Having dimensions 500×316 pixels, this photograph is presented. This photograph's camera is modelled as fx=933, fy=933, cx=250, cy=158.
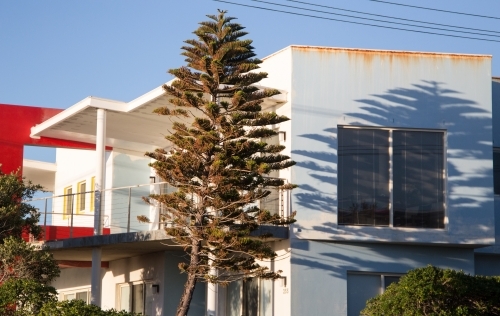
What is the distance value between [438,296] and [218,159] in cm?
402

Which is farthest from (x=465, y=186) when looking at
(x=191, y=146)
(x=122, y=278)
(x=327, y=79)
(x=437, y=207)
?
(x=122, y=278)

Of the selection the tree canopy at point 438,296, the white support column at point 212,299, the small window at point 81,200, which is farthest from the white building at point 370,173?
the small window at point 81,200

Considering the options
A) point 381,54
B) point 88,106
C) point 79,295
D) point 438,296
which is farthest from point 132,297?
point 438,296

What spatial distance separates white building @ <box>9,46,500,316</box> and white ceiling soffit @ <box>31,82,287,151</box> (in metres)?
0.09

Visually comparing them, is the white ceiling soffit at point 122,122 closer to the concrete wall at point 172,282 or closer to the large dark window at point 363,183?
the large dark window at point 363,183

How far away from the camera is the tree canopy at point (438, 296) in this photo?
1307 cm

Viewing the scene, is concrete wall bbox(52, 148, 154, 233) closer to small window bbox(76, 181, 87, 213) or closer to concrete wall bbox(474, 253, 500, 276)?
small window bbox(76, 181, 87, 213)

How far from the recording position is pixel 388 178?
17141 millimetres

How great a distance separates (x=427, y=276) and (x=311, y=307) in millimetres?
3810

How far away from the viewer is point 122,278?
21422 mm

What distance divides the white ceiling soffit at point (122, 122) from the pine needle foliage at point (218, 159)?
1.82m

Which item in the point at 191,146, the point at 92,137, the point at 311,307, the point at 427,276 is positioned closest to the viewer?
the point at 427,276

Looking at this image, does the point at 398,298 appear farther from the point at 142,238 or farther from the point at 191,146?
the point at 142,238

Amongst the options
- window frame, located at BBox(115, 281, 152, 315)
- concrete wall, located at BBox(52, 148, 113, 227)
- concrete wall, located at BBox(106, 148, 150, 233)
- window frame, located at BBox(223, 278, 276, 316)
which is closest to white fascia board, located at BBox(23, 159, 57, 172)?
concrete wall, located at BBox(52, 148, 113, 227)
